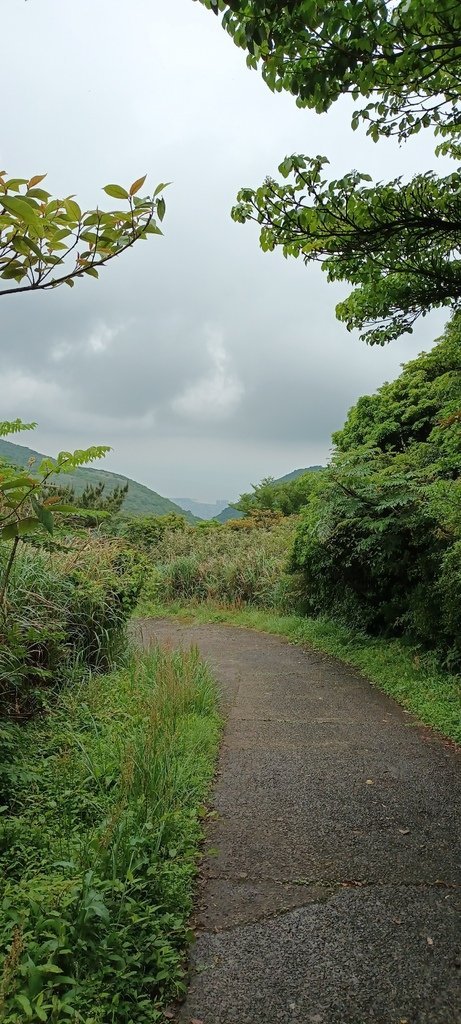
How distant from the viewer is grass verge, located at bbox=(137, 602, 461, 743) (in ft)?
18.7

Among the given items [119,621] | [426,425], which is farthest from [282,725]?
[426,425]

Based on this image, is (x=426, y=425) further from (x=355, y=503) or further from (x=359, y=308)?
(x=359, y=308)

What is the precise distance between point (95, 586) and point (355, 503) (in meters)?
3.34

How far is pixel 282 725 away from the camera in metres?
5.52

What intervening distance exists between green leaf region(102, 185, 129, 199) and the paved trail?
2.76m

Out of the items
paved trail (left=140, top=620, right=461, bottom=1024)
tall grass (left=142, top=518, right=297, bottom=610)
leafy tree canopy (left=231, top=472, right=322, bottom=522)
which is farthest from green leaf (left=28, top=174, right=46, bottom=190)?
leafy tree canopy (left=231, top=472, right=322, bottom=522)

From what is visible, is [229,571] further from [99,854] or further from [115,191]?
[115,191]

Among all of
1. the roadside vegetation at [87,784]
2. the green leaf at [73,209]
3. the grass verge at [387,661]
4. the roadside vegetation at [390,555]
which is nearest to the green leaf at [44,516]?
the roadside vegetation at [87,784]

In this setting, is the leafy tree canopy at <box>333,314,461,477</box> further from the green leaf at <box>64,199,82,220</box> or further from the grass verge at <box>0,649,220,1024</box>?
the green leaf at <box>64,199,82,220</box>

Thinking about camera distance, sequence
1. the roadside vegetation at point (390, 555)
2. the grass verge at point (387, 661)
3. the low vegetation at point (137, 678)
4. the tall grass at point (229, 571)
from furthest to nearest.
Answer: the tall grass at point (229, 571) < the roadside vegetation at point (390, 555) < the grass verge at point (387, 661) < the low vegetation at point (137, 678)

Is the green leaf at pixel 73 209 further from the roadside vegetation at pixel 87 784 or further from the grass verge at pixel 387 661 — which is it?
the grass verge at pixel 387 661

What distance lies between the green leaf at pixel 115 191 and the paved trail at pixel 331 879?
276cm

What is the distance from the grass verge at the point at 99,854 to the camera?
2113 millimetres

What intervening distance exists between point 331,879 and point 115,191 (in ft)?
10.5
